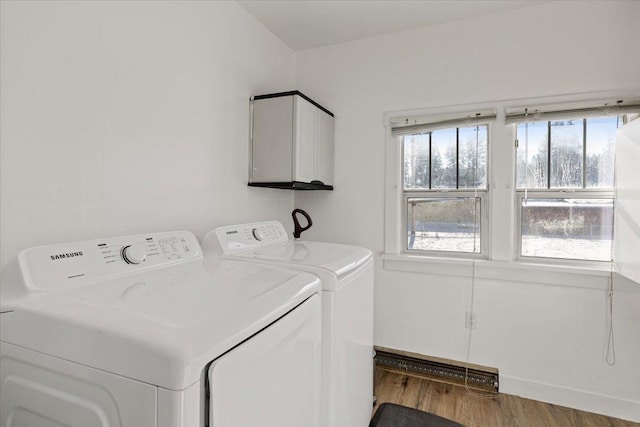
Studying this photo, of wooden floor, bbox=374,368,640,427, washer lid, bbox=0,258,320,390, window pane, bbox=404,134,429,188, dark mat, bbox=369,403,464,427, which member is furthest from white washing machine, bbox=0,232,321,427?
window pane, bbox=404,134,429,188

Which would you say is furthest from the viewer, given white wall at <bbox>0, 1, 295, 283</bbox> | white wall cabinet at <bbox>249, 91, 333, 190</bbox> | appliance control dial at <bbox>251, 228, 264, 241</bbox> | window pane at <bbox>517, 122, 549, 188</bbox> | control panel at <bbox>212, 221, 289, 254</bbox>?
window pane at <bbox>517, 122, 549, 188</bbox>

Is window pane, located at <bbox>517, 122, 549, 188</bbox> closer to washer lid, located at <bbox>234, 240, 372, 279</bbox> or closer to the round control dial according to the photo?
washer lid, located at <bbox>234, 240, 372, 279</bbox>

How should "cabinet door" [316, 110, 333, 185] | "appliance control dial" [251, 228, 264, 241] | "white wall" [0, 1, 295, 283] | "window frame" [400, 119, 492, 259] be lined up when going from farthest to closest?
"cabinet door" [316, 110, 333, 185]
"window frame" [400, 119, 492, 259]
"appliance control dial" [251, 228, 264, 241]
"white wall" [0, 1, 295, 283]

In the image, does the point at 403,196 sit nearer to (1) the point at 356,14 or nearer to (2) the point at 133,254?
(1) the point at 356,14

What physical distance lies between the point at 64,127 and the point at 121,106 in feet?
0.88

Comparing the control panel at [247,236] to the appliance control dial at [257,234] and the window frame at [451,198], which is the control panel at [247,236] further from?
the window frame at [451,198]

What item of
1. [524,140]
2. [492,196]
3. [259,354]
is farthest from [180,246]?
[524,140]

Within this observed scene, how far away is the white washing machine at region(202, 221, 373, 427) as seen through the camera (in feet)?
4.25

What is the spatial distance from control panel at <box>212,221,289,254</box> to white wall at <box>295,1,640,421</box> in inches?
32.6

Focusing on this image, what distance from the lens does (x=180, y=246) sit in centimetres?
149

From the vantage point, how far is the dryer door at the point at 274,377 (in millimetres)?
727

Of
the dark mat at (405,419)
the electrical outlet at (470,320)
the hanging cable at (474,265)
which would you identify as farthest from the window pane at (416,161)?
the dark mat at (405,419)

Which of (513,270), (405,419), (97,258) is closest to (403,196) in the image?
(513,270)

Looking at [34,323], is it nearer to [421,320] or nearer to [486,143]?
[421,320]
